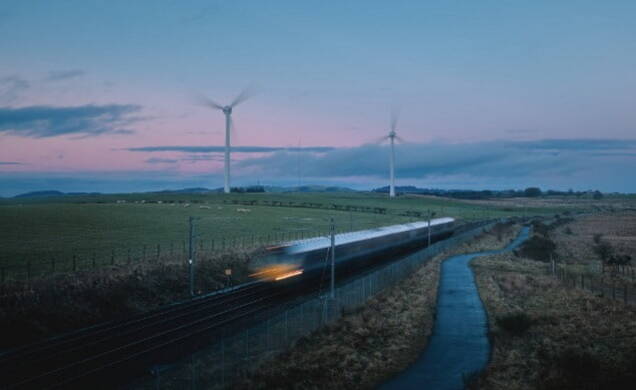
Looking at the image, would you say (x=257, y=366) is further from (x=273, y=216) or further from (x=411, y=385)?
(x=273, y=216)

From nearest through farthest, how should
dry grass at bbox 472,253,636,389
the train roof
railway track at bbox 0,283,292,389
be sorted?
dry grass at bbox 472,253,636,389 → railway track at bbox 0,283,292,389 → the train roof

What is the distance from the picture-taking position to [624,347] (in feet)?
84.7

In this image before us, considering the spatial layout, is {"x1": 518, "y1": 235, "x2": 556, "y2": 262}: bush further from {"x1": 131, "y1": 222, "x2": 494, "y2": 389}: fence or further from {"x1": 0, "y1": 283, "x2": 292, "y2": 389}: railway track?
{"x1": 0, "y1": 283, "x2": 292, "y2": 389}: railway track

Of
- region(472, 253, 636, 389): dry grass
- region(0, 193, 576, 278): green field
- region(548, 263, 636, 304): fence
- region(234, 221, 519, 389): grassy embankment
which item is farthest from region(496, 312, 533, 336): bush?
region(0, 193, 576, 278): green field

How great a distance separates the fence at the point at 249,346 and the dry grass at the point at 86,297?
35.7ft

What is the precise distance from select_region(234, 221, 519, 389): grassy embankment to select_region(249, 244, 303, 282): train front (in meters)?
6.72

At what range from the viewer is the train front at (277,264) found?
41250mm

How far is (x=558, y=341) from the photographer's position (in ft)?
92.7

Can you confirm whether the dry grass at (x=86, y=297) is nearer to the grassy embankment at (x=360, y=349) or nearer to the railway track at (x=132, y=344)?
the railway track at (x=132, y=344)

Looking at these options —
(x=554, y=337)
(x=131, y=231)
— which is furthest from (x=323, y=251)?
(x=131, y=231)

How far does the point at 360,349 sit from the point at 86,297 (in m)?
20.4

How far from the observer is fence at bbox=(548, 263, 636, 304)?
1778 inches

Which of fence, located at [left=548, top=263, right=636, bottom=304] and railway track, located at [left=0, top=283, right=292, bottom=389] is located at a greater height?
railway track, located at [left=0, top=283, right=292, bottom=389]

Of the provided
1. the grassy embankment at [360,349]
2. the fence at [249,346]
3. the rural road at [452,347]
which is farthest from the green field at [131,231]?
the rural road at [452,347]
